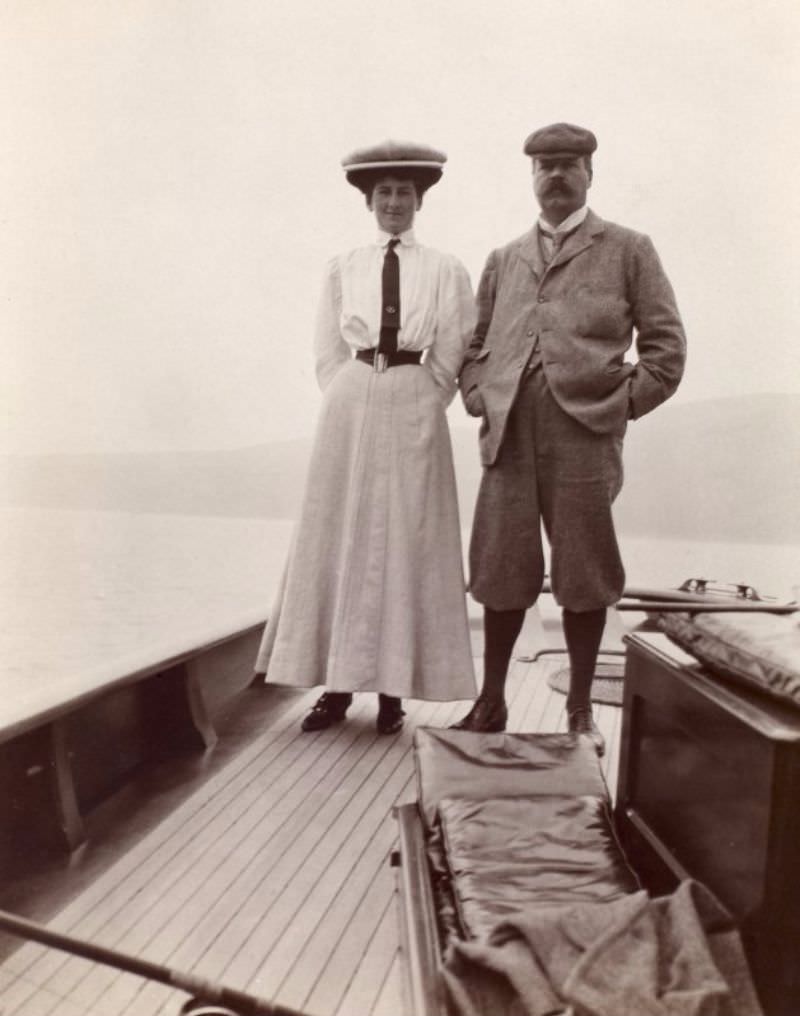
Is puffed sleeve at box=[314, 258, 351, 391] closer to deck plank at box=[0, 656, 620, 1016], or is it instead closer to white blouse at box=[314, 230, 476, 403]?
white blouse at box=[314, 230, 476, 403]

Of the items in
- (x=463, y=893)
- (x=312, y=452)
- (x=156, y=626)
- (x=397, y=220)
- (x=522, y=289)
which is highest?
(x=397, y=220)

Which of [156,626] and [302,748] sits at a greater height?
[302,748]

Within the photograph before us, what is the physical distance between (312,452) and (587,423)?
2.82 ft

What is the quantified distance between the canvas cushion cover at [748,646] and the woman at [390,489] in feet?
3.74

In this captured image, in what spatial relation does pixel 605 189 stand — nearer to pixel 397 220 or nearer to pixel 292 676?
pixel 397 220

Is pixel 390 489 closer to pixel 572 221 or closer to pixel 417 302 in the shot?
pixel 417 302

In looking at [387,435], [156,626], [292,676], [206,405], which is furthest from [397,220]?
[206,405]

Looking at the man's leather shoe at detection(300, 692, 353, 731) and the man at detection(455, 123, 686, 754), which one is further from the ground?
the man at detection(455, 123, 686, 754)

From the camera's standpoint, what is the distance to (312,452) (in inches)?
113

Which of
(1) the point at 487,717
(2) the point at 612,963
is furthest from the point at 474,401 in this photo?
(2) the point at 612,963

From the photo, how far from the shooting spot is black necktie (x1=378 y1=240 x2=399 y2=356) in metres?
2.74

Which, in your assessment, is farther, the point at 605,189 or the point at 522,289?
the point at 605,189

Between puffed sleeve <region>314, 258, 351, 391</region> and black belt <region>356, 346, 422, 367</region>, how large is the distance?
5.3 inches

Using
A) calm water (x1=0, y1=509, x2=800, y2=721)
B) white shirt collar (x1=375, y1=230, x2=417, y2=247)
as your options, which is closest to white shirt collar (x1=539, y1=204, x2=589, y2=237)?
white shirt collar (x1=375, y1=230, x2=417, y2=247)
